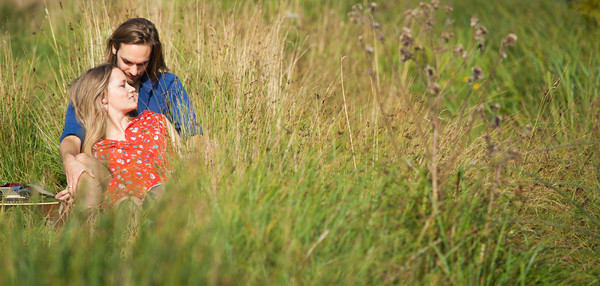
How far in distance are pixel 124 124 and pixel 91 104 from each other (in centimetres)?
22

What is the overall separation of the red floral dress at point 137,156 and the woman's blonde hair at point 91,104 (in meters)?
0.06

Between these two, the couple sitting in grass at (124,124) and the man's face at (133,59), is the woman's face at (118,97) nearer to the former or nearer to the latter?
the couple sitting in grass at (124,124)

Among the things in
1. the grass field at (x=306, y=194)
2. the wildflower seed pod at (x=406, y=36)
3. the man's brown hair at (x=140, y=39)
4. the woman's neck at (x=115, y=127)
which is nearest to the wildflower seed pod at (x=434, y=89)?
the grass field at (x=306, y=194)

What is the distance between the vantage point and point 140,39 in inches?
144

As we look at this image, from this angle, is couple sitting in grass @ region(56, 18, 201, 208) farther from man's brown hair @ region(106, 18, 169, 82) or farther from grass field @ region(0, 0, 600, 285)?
grass field @ region(0, 0, 600, 285)

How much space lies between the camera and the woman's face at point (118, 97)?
3518mm

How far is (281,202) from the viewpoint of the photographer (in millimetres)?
2561

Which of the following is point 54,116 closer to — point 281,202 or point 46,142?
point 46,142

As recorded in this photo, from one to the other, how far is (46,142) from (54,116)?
22 cm

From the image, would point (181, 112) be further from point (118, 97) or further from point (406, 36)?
point (406, 36)

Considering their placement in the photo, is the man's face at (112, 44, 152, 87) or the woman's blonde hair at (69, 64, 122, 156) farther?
the man's face at (112, 44, 152, 87)

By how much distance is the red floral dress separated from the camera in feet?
10.6

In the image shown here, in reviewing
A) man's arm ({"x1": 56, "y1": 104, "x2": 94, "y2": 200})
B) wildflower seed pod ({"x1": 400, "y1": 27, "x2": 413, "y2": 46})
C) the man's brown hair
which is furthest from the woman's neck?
wildflower seed pod ({"x1": 400, "y1": 27, "x2": 413, "y2": 46})

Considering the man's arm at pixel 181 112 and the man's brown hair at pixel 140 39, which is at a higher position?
the man's brown hair at pixel 140 39
